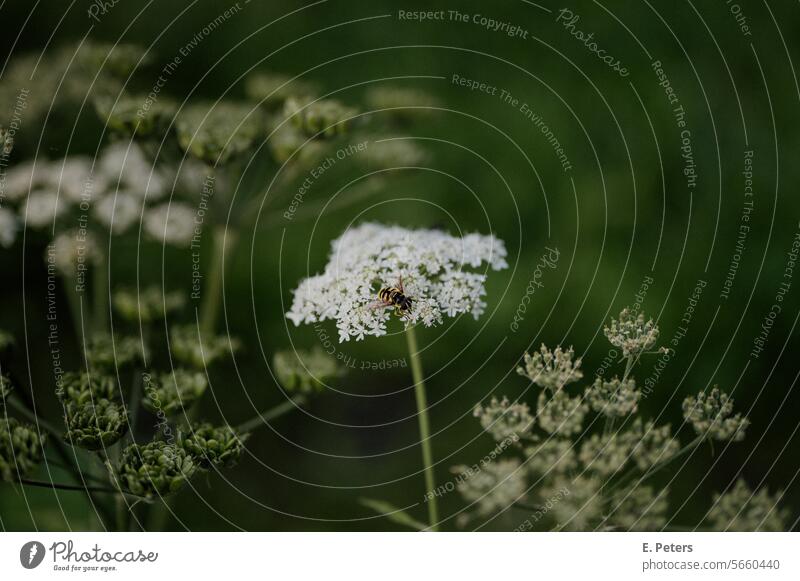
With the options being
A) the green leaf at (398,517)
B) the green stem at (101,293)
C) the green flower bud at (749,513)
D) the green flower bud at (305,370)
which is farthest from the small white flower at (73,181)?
the green flower bud at (749,513)

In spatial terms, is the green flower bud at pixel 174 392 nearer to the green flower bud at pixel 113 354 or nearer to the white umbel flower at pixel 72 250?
the green flower bud at pixel 113 354

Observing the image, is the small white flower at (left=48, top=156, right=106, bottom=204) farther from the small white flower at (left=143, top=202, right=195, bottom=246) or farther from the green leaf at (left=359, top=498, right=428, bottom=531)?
the green leaf at (left=359, top=498, right=428, bottom=531)

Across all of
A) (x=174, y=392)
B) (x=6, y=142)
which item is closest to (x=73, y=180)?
(x=6, y=142)

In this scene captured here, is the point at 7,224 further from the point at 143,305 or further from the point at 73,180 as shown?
the point at 143,305

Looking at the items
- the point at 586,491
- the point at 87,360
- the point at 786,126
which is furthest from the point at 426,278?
the point at 786,126

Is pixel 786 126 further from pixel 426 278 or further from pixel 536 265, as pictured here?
pixel 426 278

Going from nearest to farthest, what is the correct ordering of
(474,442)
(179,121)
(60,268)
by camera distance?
(179,121), (60,268), (474,442)
